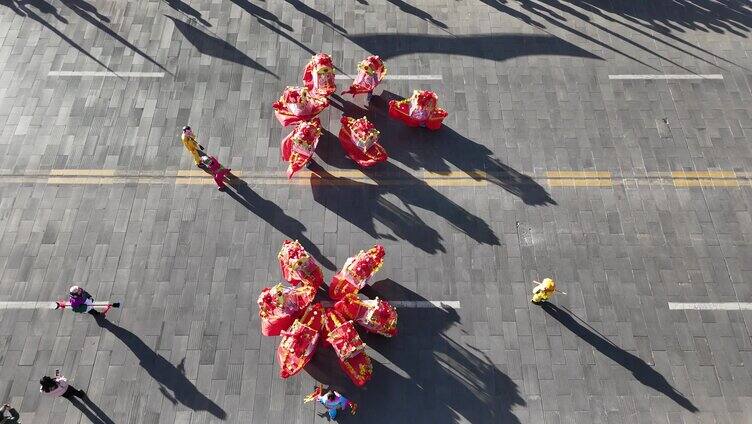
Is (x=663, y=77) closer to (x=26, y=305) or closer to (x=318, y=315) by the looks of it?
(x=318, y=315)

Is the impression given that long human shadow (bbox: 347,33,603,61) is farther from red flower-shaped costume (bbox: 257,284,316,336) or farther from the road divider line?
red flower-shaped costume (bbox: 257,284,316,336)

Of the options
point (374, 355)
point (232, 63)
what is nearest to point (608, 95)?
point (374, 355)

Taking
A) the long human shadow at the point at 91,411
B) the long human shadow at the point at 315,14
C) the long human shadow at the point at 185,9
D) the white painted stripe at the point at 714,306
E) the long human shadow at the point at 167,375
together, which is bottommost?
the long human shadow at the point at 91,411

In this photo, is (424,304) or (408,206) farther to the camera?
(408,206)

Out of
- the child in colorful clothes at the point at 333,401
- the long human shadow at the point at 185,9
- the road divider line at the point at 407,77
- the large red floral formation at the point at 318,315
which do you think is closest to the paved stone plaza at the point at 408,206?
the road divider line at the point at 407,77

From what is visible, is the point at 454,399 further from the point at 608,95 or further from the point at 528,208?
the point at 608,95

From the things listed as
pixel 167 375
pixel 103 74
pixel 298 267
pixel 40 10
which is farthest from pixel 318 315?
pixel 40 10

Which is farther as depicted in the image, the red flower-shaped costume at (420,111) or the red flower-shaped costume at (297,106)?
the red flower-shaped costume at (420,111)

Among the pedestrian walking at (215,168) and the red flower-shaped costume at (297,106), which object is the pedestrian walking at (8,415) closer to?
the pedestrian walking at (215,168)
